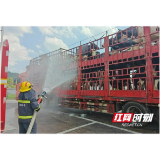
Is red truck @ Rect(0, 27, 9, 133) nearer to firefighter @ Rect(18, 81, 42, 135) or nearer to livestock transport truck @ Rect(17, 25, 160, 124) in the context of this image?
firefighter @ Rect(18, 81, 42, 135)

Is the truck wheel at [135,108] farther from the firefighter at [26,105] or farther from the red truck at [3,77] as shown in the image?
the red truck at [3,77]

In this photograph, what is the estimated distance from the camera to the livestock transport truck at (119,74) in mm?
4594

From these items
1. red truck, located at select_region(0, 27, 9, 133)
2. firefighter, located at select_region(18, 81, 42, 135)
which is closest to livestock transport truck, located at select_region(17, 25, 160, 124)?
firefighter, located at select_region(18, 81, 42, 135)

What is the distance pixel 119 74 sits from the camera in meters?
5.55

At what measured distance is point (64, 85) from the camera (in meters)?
→ 7.88

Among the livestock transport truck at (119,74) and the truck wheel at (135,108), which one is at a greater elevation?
the livestock transport truck at (119,74)

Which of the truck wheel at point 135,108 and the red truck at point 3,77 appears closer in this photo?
the red truck at point 3,77

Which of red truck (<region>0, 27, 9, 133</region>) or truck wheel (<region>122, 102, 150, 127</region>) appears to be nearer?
red truck (<region>0, 27, 9, 133</region>)

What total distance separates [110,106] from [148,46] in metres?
2.97

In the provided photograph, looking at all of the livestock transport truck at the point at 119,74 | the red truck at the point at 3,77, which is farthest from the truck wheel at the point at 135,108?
the red truck at the point at 3,77

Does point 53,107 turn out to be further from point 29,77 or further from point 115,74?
point 115,74

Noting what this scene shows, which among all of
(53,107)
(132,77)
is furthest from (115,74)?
(53,107)

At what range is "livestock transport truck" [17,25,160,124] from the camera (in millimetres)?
4594

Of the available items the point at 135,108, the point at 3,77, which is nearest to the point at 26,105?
the point at 3,77
